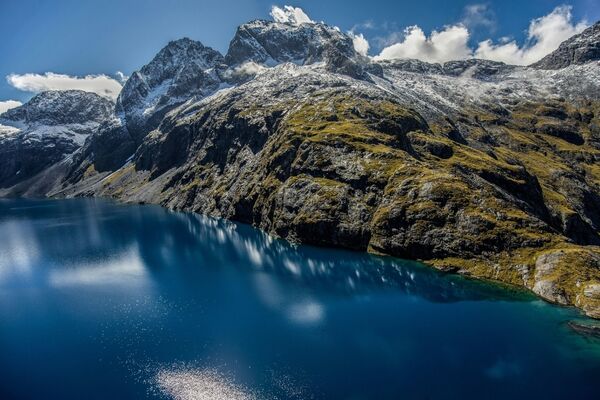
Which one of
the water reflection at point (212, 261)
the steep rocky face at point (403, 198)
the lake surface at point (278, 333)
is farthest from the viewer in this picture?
the steep rocky face at point (403, 198)

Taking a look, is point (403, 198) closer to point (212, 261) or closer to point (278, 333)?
point (212, 261)

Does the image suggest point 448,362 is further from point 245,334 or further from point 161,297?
point 161,297

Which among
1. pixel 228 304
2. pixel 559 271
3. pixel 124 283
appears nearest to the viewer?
pixel 228 304

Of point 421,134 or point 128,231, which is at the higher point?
point 421,134

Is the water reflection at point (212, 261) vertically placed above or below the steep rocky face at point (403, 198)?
below

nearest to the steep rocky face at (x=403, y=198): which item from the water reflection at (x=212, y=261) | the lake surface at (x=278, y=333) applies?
the water reflection at (x=212, y=261)

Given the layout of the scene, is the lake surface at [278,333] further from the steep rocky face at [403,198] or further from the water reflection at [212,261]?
the steep rocky face at [403,198]

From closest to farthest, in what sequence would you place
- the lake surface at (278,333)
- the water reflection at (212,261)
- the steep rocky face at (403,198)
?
the lake surface at (278,333), the water reflection at (212,261), the steep rocky face at (403,198)

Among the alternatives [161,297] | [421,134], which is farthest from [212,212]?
[161,297]

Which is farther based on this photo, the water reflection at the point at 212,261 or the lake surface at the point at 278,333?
the water reflection at the point at 212,261
